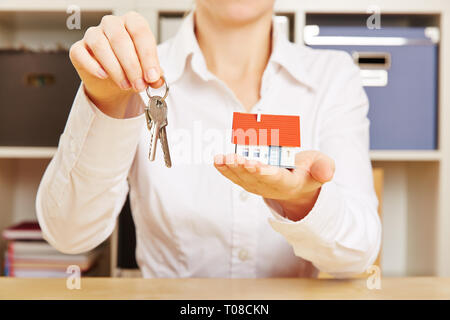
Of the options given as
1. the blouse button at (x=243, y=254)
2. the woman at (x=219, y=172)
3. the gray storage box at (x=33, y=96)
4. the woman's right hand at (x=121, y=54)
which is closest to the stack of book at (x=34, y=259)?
the gray storage box at (x=33, y=96)

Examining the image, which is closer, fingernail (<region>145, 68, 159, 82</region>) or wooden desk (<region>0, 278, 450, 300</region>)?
fingernail (<region>145, 68, 159, 82</region>)

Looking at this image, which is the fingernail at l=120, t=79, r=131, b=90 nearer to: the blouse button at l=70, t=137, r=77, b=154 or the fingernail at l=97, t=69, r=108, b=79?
the fingernail at l=97, t=69, r=108, b=79

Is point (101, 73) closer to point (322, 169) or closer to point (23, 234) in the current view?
point (322, 169)

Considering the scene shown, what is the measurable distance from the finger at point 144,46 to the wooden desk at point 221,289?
22 centimetres

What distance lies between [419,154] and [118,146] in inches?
30.8

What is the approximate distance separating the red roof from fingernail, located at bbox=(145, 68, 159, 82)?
0.06m

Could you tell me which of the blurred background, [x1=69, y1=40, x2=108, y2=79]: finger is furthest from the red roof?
the blurred background

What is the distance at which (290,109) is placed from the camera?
0.70 metres

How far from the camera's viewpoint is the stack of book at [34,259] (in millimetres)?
1061

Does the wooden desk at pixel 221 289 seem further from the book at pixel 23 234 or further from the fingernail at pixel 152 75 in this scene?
the book at pixel 23 234

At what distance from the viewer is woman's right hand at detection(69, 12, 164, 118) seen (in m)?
0.32
